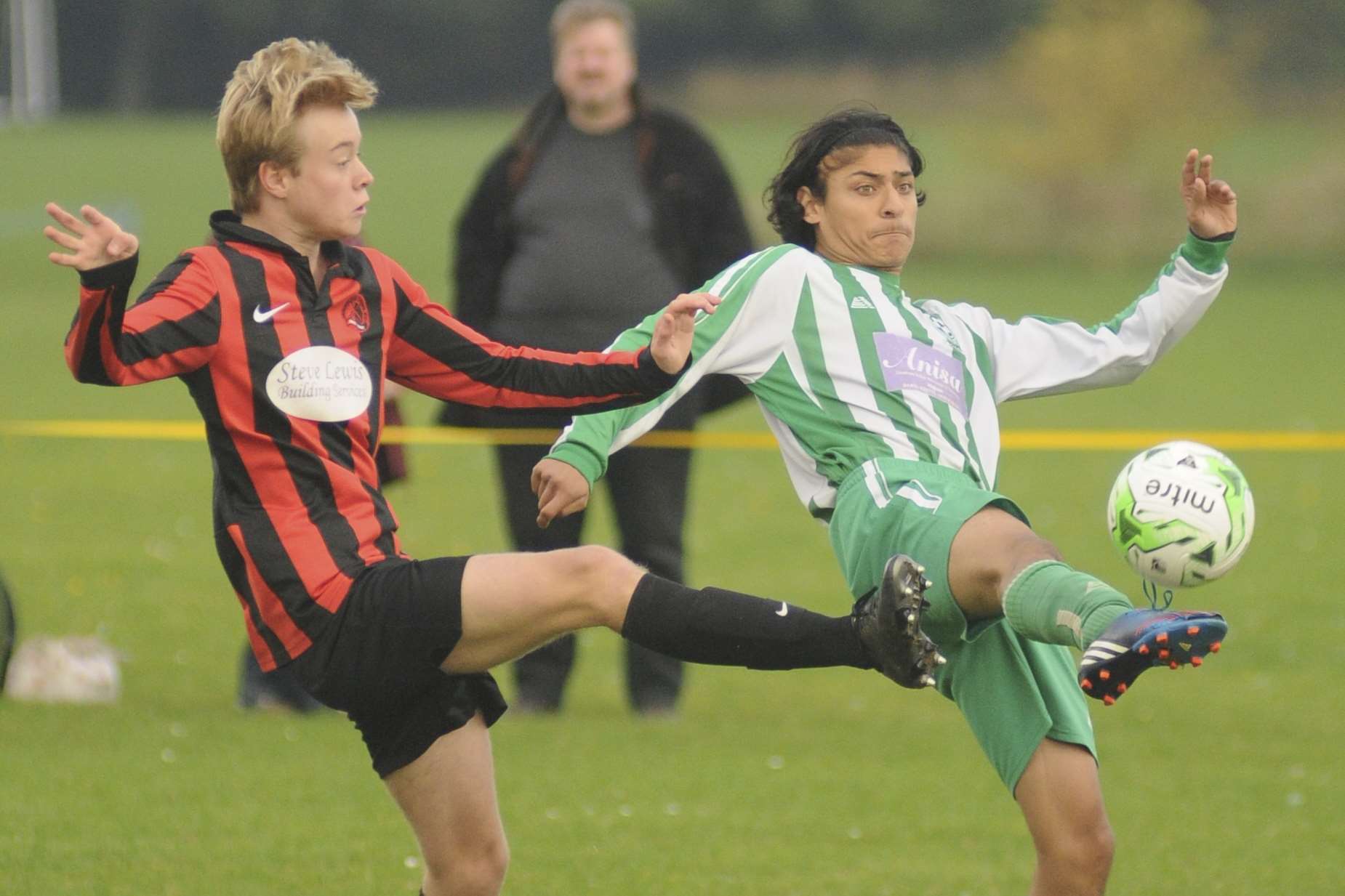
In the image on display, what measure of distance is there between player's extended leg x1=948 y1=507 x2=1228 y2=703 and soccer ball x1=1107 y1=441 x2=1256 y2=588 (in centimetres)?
27

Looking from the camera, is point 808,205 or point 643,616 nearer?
→ point 643,616

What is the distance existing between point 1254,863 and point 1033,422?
10.6m

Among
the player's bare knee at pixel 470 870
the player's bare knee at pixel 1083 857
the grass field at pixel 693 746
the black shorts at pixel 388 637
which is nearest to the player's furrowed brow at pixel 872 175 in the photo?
the black shorts at pixel 388 637

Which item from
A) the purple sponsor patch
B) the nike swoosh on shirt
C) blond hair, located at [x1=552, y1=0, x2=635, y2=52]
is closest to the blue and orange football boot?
the purple sponsor patch

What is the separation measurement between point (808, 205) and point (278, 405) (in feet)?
4.88

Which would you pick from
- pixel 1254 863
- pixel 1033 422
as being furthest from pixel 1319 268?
pixel 1254 863

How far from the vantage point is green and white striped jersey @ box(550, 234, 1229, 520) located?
428 centimetres

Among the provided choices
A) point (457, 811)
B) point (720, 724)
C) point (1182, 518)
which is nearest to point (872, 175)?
point (1182, 518)

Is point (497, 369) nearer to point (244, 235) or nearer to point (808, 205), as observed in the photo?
point (244, 235)

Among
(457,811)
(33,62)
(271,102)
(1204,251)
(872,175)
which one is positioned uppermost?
(271,102)

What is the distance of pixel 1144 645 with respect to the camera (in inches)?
135

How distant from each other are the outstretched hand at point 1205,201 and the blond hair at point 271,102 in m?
2.02

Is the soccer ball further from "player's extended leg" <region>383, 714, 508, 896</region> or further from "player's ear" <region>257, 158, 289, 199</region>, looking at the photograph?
"player's ear" <region>257, 158, 289, 199</region>

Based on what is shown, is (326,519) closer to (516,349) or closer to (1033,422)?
(516,349)
